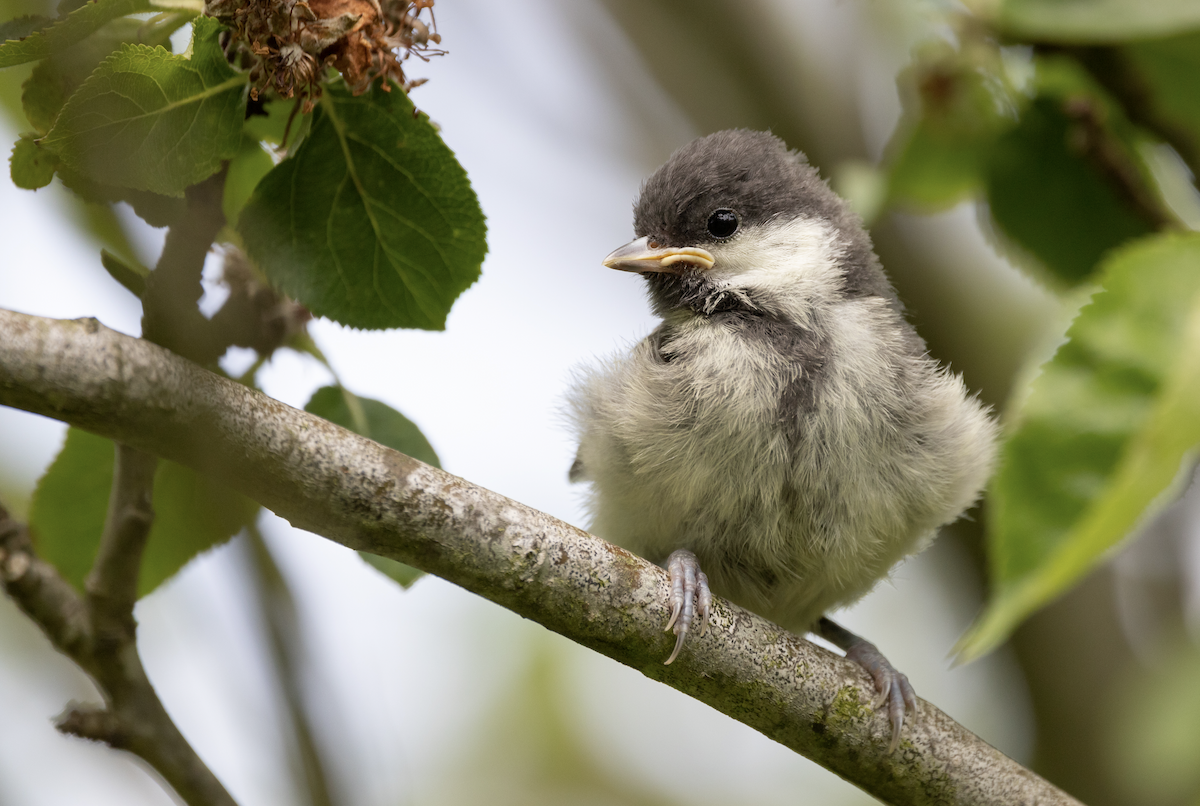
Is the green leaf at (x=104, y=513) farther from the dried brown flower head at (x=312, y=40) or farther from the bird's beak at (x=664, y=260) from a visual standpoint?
the bird's beak at (x=664, y=260)

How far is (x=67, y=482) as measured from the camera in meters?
1.39

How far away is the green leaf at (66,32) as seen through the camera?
3.42 ft

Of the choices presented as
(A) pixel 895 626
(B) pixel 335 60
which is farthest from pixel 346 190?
(A) pixel 895 626

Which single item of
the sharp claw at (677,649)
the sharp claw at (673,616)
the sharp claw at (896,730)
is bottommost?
the sharp claw at (677,649)

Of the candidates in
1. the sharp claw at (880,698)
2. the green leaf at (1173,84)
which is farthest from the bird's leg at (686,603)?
the green leaf at (1173,84)

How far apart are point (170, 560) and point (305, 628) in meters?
0.22

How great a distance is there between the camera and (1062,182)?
2010 mm

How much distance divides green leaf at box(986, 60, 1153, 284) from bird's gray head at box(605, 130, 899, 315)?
0.31 meters

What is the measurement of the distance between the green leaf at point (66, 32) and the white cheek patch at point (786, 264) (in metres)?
1.28

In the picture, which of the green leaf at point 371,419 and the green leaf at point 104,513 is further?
the green leaf at point 371,419

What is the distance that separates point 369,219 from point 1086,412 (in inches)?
35.4

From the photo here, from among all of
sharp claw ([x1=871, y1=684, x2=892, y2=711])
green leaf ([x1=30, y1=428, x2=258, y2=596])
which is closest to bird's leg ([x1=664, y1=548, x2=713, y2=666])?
sharp claw ([x1=871, y1=684, x2=892, y2=711])

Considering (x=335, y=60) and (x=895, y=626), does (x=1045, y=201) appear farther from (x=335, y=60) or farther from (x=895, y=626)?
(x=895, y=626)

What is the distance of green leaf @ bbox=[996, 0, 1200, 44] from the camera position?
1.43 meters
